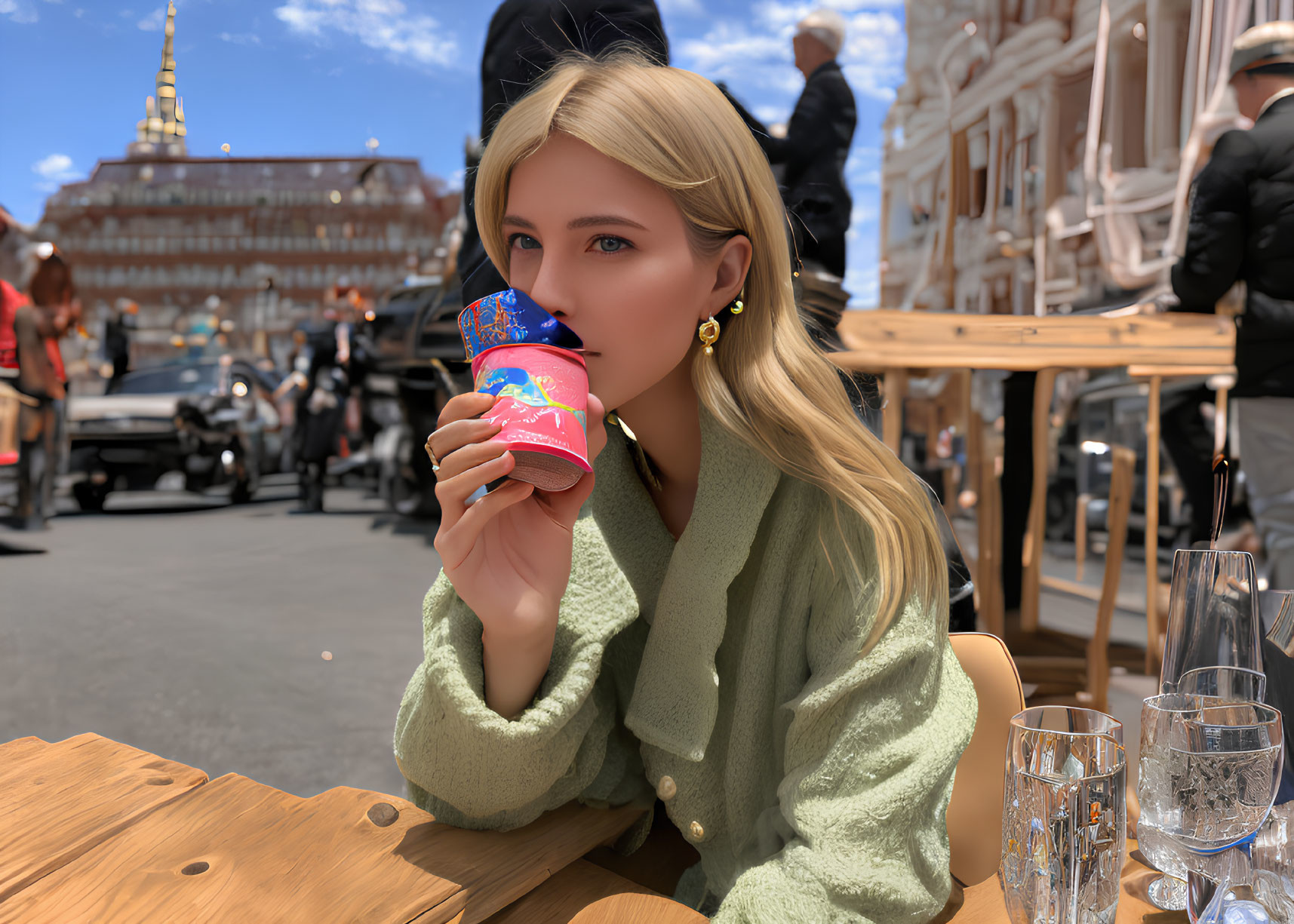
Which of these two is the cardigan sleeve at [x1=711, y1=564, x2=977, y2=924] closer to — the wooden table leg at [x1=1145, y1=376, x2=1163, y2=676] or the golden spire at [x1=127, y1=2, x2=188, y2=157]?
the golden spire at [x1=127, y1=2, x2=188, y2=157]

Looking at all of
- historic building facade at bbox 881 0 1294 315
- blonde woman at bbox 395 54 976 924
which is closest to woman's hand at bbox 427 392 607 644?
blonde woman at bbox 395 54 976 924

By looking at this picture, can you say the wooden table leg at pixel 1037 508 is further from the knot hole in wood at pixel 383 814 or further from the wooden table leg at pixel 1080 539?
the knot hole in wood at pixel 383 814

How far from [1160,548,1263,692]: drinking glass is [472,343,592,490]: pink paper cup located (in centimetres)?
68

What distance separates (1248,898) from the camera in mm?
708

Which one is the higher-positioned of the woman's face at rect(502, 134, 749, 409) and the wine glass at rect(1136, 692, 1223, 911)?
the woman's face at rect(502, 134, 749, 409)

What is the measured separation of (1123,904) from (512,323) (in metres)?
0.73

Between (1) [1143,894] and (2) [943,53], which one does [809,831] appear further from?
(2) [943,53]

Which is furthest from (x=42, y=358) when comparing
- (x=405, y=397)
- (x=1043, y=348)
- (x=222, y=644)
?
(x=1043, y=348)

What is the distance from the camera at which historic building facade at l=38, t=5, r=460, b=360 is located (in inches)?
277

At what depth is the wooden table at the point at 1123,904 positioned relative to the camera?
75cm

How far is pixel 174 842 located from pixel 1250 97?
3162mm

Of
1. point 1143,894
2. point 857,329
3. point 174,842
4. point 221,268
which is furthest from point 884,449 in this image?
point 221,268

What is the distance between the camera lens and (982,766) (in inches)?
35.7

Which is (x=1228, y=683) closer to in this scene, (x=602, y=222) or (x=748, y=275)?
(x=748, y=275)
